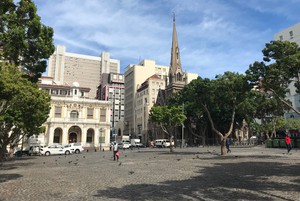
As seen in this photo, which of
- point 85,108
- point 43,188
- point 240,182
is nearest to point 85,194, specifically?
point 43,188

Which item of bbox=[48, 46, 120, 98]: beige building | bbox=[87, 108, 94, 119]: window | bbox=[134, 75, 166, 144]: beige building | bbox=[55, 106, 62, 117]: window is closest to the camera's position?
bbox=[55, 106, 62, 117]: window

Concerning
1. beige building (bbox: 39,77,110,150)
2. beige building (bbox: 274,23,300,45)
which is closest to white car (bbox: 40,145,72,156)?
beige building (bbox: 39,77,110,150)

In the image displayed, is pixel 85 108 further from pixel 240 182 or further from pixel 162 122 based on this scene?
pixel 240 182

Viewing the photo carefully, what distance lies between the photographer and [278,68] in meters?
18.5

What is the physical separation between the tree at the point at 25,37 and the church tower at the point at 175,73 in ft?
246

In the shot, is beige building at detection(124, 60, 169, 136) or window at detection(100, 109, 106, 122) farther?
beige building at detection(124, 60, 169, 136)

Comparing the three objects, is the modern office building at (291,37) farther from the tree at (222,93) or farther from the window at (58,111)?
the window at (58,111)

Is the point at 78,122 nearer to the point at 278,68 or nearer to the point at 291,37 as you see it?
the point at 278,68

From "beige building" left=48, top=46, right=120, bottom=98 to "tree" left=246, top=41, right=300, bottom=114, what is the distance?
5741 inches

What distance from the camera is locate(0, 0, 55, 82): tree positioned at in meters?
15.4

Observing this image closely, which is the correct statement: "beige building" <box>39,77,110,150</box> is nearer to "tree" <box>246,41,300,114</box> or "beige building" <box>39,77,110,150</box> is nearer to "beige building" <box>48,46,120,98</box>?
"tree" <box>246,41,300,114</box>

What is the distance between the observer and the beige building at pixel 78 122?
63.3 metres

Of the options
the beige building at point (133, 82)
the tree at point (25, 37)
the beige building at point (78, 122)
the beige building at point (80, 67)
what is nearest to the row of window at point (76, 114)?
the beige building at point (78, 122)

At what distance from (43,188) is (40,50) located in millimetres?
11063
